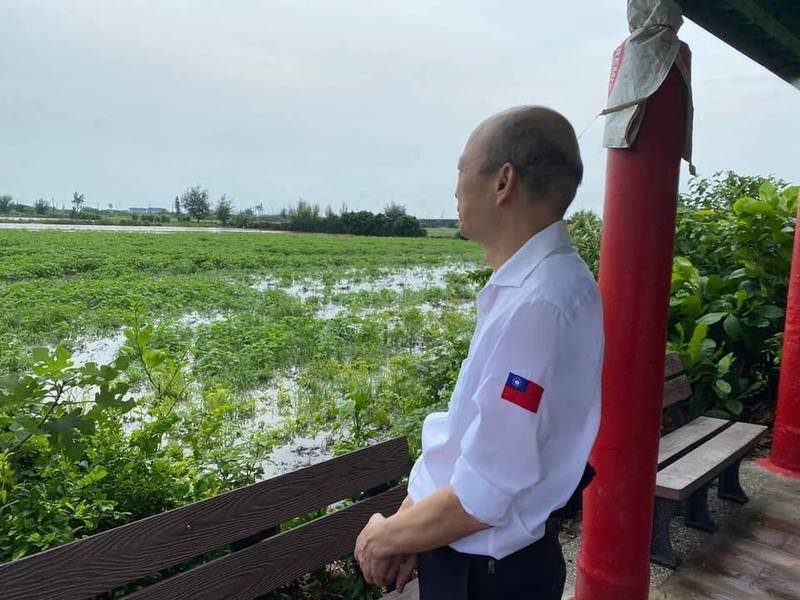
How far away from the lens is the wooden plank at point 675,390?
138 inches

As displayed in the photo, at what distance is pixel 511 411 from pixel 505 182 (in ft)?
1.33

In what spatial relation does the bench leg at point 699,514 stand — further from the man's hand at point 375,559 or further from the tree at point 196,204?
the tree at point 196,204

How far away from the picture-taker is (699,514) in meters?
3.22

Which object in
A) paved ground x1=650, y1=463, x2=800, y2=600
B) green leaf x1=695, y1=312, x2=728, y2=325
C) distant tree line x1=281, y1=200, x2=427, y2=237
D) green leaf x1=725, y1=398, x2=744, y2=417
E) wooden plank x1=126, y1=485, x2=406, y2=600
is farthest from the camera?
distant tree line x1=281, y1=200, x2=427, y2=237

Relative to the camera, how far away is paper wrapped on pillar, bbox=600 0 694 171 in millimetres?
1965

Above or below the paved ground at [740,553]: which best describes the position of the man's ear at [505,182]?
above

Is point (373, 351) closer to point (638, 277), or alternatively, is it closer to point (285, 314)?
point (285, 314)

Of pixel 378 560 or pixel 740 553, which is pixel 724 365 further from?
pixel 378 560

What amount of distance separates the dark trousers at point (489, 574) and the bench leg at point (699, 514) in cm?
235

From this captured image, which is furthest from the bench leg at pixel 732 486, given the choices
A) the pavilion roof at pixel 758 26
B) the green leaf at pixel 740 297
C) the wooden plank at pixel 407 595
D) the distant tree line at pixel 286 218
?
the distant tree line at pixel 286 218

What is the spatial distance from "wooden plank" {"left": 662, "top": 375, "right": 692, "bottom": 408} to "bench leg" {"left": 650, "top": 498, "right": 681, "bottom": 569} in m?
0.77

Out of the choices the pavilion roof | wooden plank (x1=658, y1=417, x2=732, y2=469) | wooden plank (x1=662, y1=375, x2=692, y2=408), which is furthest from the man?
wooden plank (x1=662, y1=375, x2=692, y2=408)

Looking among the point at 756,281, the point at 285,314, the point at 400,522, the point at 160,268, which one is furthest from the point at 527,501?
the point at 160,268

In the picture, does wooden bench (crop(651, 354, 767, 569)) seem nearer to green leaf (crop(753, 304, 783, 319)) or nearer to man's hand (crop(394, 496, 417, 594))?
green leaf (crop(753, 304, 783, 319))
